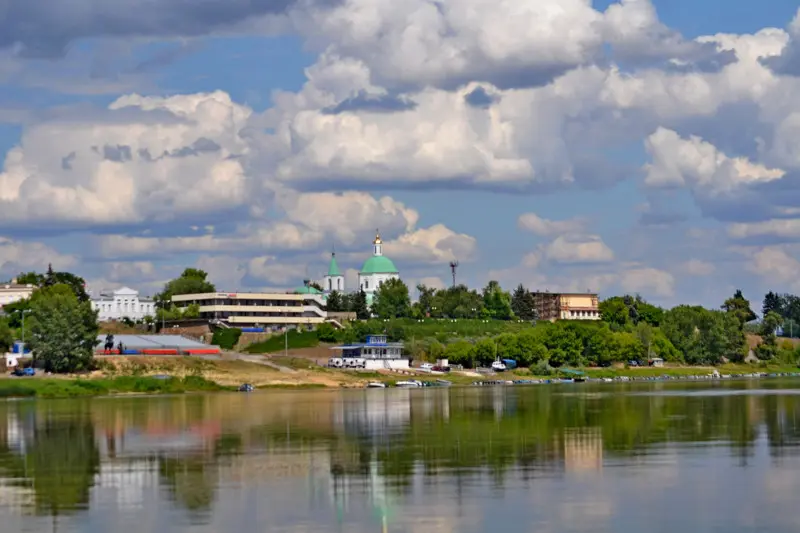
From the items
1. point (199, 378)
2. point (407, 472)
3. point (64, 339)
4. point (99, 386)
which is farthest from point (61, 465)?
point (199, 378)

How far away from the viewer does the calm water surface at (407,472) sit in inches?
1588

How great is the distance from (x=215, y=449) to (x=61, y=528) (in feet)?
80.5

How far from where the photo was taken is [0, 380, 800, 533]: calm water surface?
4034cm

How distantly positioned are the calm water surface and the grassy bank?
142 feet

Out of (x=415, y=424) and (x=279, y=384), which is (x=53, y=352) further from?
(x=415, y=424)

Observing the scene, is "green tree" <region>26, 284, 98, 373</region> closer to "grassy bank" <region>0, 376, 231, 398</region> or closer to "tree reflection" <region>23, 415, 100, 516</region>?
"grassy bank" <region>0, 376, 231, 398</region>

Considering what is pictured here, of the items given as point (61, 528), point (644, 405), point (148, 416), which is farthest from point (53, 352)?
point (61, 528)

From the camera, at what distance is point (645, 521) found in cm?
3922

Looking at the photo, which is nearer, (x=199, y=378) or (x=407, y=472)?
(x=407, y=472)

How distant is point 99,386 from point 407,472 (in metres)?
98.2

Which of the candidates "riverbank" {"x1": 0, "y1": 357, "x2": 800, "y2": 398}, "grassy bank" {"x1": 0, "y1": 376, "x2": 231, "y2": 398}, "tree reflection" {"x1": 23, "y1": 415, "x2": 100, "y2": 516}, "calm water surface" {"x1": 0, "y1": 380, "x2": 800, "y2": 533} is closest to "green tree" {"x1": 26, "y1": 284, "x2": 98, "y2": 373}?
"riverbank" {"x1": 0, "y1": 357, "x2": 800, "y2": 398}

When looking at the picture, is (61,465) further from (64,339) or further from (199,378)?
(199,378)

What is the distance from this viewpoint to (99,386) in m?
144

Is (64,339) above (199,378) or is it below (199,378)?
above
